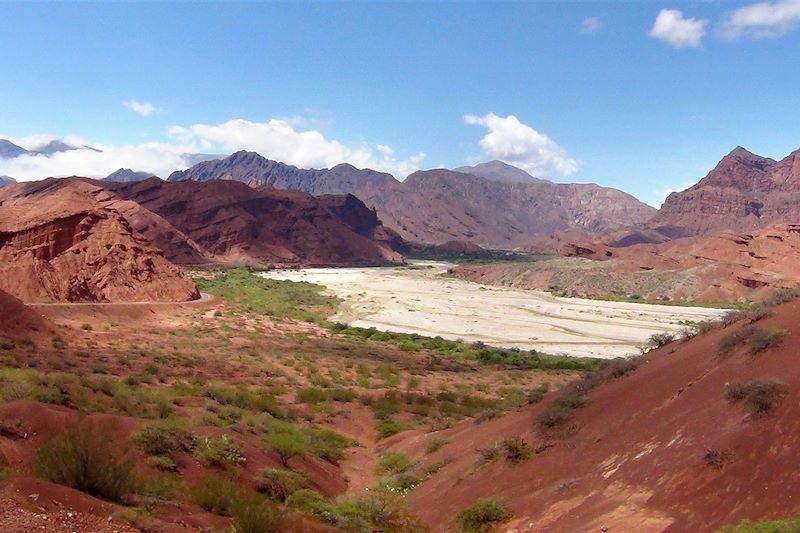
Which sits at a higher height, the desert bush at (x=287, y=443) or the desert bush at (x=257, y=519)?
the desert bush at (x=257, y=519)

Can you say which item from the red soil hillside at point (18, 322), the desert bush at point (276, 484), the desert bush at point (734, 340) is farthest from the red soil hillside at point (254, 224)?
the desert bush at point (734, 340)

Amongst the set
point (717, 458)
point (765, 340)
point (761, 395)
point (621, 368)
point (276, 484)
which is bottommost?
point (276, 484)

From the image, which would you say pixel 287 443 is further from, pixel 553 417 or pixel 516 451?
pixel 553 417

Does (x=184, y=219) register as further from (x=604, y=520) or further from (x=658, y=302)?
(x=604, y=520)

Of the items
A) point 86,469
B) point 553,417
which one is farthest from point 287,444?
point 86,469

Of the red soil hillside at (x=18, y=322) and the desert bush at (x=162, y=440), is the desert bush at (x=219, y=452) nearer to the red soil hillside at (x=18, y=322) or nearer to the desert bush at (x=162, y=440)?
the desert bush at (x=162, y=440)

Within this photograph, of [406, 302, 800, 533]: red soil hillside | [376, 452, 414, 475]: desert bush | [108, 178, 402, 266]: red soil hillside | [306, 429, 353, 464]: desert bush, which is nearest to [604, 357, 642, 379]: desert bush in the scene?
[406, 302, 800, 533]: red soil hillside

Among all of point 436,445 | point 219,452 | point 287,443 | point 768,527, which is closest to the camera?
point 768,527
